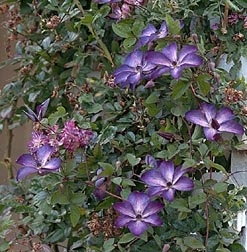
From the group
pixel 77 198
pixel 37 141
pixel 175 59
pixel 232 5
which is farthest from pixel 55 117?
pixel 232 5

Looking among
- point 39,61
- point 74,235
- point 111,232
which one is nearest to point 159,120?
point 111,232

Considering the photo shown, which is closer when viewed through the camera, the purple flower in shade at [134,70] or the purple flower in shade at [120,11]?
the purple flower in shade at [134,70]

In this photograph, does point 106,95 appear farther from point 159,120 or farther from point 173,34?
point 173,34

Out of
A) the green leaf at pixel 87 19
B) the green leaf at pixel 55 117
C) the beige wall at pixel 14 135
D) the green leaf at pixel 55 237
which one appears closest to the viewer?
the green leaf at pixel 55 117

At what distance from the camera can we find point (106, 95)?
1.53 metres

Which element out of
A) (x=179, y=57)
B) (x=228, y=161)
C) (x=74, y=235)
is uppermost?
(x=179, y=57)

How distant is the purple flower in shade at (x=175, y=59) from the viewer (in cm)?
123

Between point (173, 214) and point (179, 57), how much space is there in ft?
1.09

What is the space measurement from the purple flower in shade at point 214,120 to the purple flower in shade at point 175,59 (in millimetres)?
98

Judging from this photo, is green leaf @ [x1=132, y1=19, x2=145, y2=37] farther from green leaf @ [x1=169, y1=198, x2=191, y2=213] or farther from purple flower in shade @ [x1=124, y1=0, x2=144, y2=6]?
green leaf @ [x1=169, y1=198, x2=191, y2=213]

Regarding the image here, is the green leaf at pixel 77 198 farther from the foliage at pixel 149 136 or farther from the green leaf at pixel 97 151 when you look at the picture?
the green leaf at pixel 97 151

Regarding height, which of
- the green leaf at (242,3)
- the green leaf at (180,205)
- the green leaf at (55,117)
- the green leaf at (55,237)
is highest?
the green leaf at (242,3)

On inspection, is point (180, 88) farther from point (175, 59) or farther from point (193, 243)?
point (193, 243)

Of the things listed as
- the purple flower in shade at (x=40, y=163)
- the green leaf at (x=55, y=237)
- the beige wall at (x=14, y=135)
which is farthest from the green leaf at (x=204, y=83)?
the beige wall at (x=14, y=135)
